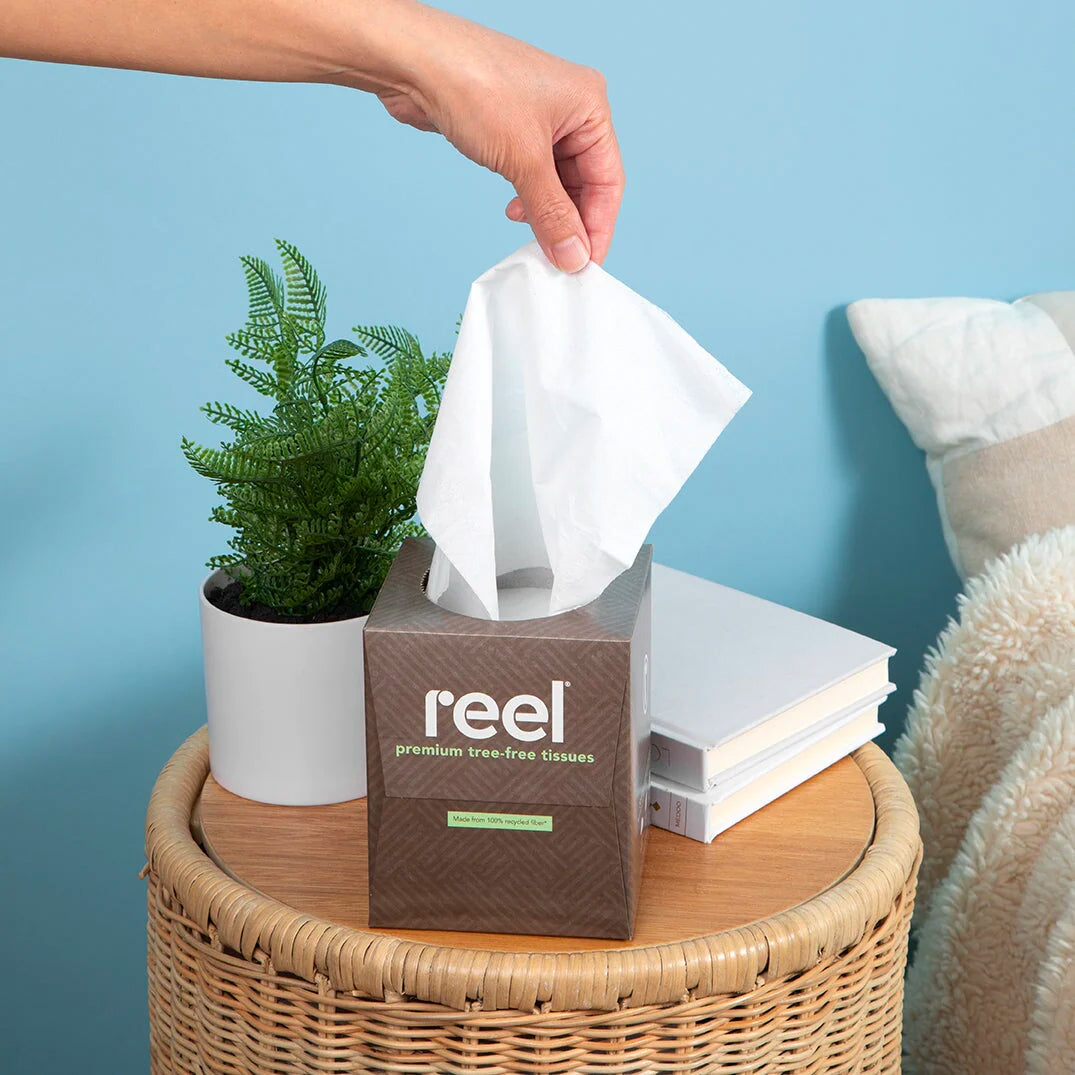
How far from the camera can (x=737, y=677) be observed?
85cm

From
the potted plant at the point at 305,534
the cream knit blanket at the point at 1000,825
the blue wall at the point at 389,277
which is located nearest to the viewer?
the potted plant at the point at 305,534

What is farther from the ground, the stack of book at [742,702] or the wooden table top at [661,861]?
the stack of book at [742,702]

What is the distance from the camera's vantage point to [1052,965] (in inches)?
34.4

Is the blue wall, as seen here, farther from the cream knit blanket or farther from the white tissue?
the white tissue

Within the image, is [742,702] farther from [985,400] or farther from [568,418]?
[985,400]

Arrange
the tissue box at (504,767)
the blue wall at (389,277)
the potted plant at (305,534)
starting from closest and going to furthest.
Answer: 1. the tissue box at (504,767)
2. the potted plant at (305,534)
3. the blue wall at (389,277)

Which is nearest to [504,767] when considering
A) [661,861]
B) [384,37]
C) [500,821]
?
[500,821]

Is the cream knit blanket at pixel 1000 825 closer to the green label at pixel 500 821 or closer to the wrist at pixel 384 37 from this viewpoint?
the green label at pixel 500 821

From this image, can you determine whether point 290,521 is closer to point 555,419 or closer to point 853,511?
point 555,419

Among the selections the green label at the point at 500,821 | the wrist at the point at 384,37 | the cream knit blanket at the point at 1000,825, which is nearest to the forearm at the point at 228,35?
the wrist at the point at 384,37

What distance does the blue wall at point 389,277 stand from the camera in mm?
1114

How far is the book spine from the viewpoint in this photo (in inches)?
30.6

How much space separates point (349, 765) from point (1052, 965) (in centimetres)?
50

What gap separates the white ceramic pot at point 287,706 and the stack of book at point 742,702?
19cm
